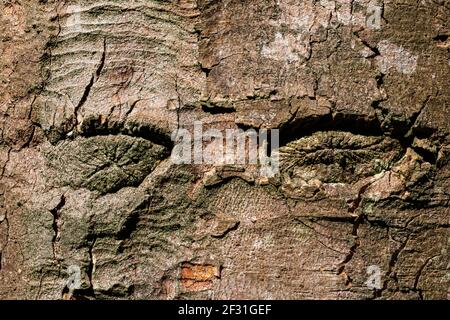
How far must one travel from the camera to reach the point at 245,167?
155 cm

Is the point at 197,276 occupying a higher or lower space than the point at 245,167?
lower

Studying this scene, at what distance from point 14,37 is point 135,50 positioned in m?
0.34

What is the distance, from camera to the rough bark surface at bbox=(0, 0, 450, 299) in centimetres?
154

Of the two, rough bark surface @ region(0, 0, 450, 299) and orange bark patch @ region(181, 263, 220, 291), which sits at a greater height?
rough bark surface @ region(0, 0, 450, 299)

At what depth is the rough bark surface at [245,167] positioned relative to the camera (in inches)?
60.7

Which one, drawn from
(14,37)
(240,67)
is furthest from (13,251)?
(240,67)

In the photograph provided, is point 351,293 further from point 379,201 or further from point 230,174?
point 230,174

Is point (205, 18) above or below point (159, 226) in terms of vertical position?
above

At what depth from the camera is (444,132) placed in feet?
5.09

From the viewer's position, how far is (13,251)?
1.66 metres

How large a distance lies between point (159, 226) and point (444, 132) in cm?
71

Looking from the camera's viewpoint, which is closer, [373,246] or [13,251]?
[373,246]

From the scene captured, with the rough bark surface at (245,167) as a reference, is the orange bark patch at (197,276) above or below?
below

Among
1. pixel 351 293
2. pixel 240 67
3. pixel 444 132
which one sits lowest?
pixel 351 293
